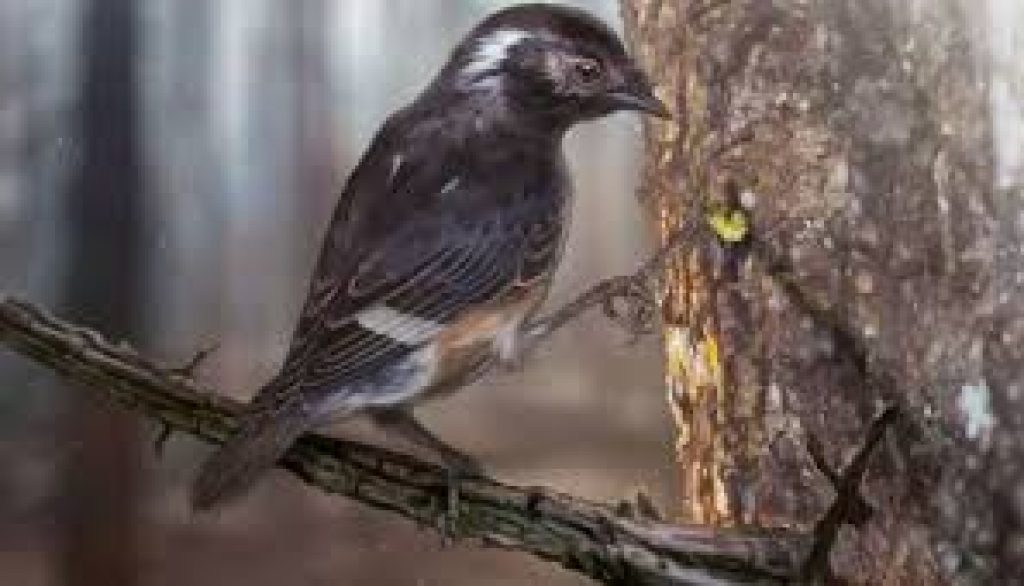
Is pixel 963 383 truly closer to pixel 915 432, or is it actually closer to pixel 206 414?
pixel 915 432

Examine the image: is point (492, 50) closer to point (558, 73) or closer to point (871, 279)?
point (558, 73)

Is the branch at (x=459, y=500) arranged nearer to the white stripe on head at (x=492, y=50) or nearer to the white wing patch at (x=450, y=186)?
the white wing patch at (x=450, y=186)

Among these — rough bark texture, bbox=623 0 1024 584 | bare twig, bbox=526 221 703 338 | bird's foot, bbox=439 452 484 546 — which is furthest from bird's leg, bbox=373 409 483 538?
rough bark texture, bbox=623 0 1024 584

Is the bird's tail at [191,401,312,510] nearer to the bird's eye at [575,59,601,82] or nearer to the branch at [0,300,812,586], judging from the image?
the branch at [0,300,812,586]

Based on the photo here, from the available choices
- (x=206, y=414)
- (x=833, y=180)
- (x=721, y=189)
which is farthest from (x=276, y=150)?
(x=833, y=180)

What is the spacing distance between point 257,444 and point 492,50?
38 cm

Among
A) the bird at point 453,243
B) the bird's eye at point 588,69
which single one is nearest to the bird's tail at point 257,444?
the bird at point 453,243

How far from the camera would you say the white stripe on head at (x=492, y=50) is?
55.6 inches

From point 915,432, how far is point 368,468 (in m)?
0.46

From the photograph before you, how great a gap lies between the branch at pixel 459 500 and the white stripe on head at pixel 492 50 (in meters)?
0.34

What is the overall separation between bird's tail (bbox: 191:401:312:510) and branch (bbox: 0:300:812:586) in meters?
0.08

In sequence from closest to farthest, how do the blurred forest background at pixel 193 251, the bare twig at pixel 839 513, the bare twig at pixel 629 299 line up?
the bare twig at pixel 839 513, the bare twig at pixel 629 299, the blurred forest background at pixel 193 251

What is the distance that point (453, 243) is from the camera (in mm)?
1380

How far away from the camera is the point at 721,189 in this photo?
147 cm
